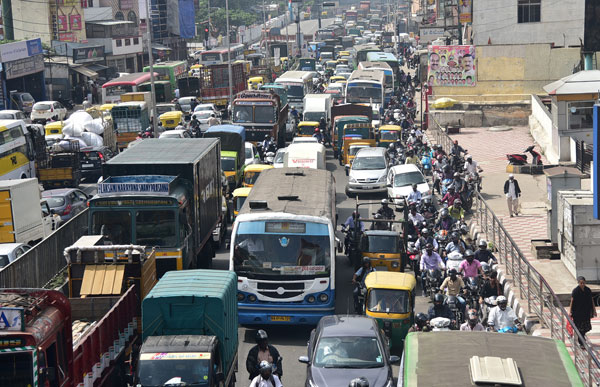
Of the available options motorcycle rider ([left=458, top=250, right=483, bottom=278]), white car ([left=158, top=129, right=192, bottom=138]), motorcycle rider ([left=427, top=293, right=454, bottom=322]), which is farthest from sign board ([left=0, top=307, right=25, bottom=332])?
white car ([left=158, top=129, right=192, bottom=138])

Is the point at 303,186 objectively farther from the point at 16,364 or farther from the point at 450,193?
the point at 16,364

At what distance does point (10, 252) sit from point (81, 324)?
6.14 m

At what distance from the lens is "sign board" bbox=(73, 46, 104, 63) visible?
7750 centimetres

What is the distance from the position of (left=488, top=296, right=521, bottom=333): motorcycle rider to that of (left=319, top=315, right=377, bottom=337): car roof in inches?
100

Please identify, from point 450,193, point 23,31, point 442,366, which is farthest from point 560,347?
point 23,31

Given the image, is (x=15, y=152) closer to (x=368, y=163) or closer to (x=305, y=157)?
(x=305, y=157)

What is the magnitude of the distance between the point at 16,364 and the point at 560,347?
239 inches

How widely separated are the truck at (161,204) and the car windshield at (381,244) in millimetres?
3819

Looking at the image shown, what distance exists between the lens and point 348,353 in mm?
14203

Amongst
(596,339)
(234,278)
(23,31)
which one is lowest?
(596,339)

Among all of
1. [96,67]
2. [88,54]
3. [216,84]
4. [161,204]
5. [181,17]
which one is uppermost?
[181,17]

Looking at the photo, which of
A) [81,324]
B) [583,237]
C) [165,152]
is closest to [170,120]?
[165,152]

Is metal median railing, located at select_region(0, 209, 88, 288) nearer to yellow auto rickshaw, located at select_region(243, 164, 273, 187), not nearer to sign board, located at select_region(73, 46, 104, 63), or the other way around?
yellow auto rickshaw, located at select_region(243, 164, 273, 187)

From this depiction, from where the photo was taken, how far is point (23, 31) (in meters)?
82.4
